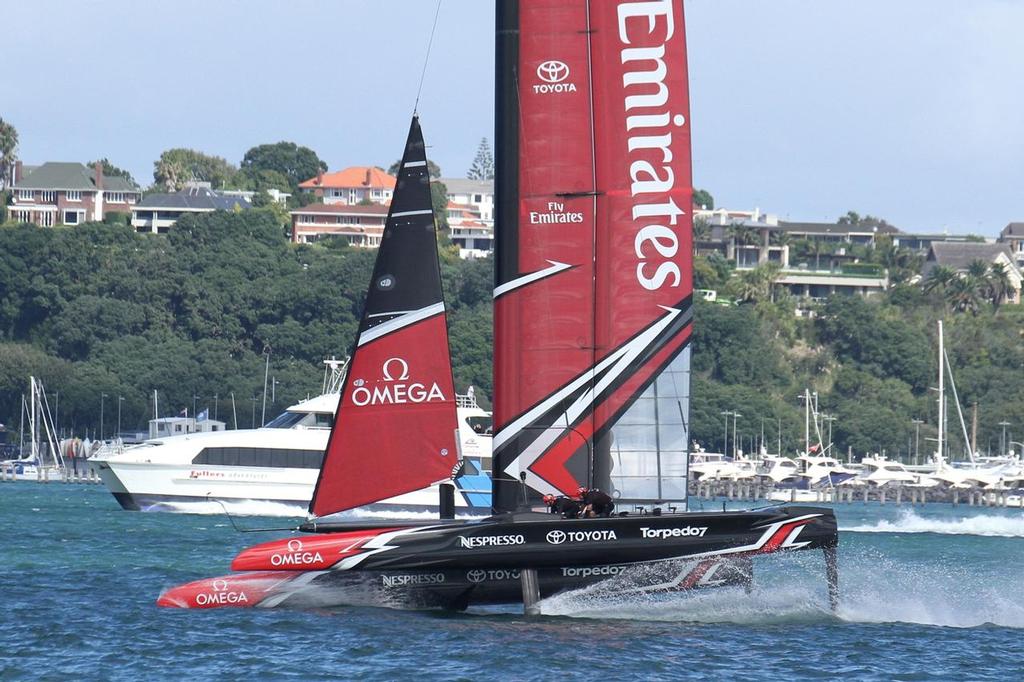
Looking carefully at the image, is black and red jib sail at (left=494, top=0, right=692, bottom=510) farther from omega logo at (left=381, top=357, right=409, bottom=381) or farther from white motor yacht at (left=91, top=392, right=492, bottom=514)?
white motor yacht at (left=91, top=392, right=492, bottom=514)

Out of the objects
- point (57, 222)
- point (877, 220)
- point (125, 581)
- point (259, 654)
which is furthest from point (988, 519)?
point (877, 220)

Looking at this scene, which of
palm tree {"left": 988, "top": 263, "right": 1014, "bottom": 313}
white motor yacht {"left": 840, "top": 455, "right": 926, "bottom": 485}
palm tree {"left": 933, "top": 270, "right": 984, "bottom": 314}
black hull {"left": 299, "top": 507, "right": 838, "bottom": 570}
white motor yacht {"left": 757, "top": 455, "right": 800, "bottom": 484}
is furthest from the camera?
palm tree {"left": 988, "top": 263, "right": 1014, "bottom": 313}

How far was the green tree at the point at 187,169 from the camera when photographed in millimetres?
155375

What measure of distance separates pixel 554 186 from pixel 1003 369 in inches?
3466

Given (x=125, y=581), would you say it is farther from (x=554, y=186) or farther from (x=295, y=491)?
(x=295, y=491)

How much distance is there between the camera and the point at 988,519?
5769cm

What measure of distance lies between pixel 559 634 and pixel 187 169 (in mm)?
144695

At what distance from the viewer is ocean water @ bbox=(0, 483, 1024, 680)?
16938mm

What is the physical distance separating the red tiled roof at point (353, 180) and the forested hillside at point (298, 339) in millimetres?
36074

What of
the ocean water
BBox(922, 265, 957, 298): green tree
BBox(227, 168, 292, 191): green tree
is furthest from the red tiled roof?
the ocean water

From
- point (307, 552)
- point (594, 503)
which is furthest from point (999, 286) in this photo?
point (307, 552)

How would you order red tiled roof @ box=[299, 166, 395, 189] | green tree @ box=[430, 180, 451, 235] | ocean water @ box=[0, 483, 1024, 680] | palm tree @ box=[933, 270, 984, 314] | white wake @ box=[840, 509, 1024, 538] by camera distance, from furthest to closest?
red tiled roof @ box=[299, 166, 395, 189] < green tree @ box=[430, 180, 451, 235] < palm tree @ box=[933, 270, 984, 314] < white wake @ box=[840, 509, 1024, 538] < ocean water @ box=[0, 483, 1024, 680]

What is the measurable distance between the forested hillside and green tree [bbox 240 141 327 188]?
45935 millimetres

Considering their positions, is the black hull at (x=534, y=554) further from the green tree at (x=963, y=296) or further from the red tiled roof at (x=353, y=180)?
the red tiled roof at (x=353, y=180)
